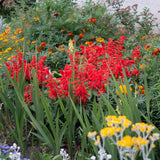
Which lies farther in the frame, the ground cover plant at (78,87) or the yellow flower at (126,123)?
the ground cover plant at (78,87)

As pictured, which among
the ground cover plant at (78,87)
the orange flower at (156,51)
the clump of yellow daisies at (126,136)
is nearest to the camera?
the clump of yellow daisies at (126,136)

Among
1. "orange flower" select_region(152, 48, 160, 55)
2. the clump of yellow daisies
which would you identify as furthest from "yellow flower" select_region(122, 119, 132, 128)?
"orange flower" select_region(152, 48, 160, 55)

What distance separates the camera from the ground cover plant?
1.61 meters

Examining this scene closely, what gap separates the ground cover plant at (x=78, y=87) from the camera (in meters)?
1.61

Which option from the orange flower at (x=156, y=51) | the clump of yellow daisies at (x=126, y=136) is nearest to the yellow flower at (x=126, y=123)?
the clump of yellow daisies at (x=126, y=136)

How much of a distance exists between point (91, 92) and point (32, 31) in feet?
8.44

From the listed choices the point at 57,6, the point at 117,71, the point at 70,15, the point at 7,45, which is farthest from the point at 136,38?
the point at 7,45

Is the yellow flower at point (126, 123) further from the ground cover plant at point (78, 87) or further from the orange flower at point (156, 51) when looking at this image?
the orange flower at point (156, 51)

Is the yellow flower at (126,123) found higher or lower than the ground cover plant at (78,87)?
higher

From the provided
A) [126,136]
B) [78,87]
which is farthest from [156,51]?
[126,136]

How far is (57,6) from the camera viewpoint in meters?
4.71

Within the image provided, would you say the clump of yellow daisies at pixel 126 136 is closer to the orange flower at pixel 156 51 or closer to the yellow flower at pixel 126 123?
the yellow flower at pixel 126 123

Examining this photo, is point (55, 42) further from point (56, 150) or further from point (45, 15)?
point (56, 150)

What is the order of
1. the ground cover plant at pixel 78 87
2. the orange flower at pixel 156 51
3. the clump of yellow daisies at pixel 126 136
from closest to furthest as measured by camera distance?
the clump of yellow daisies at pixel 126 136 → the ground cover plant at pixel 78 87 → the orange flower at pixel 156 51
